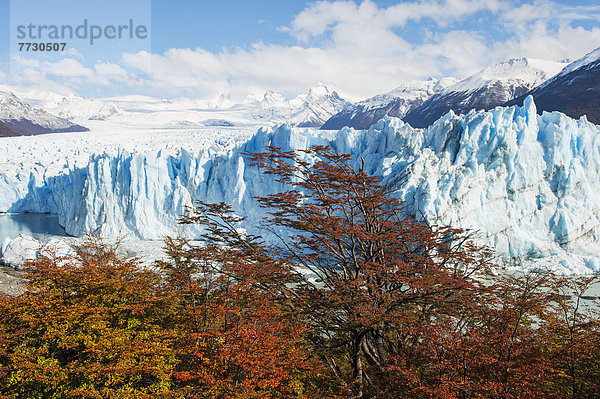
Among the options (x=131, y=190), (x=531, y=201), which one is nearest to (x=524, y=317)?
(x=531, y=201)

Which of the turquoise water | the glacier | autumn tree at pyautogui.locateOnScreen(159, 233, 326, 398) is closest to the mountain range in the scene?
the glacier

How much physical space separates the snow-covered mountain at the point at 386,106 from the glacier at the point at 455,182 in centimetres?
7245

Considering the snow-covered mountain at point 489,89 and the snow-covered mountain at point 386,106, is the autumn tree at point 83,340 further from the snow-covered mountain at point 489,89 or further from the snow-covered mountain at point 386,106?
the snow-covered mountain at point 386,106

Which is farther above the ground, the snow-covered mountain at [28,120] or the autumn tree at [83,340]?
the snow-covered mountain at [28,120]

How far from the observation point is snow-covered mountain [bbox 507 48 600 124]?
46156 mm

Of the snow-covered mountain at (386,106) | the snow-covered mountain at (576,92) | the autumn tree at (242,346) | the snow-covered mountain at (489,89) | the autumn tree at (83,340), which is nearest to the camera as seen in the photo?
the autumn tree at (242,346)

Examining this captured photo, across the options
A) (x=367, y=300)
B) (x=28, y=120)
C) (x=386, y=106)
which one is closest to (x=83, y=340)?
(x=367, y=300)

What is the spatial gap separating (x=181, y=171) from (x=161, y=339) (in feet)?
80.6

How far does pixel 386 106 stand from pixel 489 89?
1307 inches

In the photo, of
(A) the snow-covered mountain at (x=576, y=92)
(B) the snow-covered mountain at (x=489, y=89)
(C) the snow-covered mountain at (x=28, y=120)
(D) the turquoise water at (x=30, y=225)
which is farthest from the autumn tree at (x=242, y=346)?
(C) the snow-covered mountain at (x=28, y=120)

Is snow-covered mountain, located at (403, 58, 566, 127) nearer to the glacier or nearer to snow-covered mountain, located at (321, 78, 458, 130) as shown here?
snow-covered mountain, located at (321, 78, 458, 130)

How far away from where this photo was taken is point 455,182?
21062 mm

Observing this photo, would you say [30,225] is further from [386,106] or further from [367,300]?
[386,106]

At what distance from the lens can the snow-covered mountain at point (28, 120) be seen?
91938 mm
